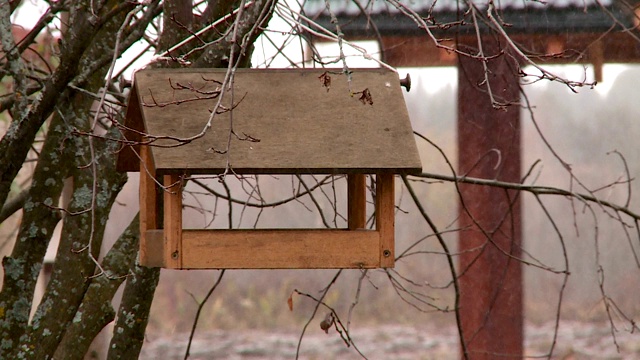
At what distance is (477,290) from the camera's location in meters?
2.34

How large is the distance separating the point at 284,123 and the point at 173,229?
0.22m

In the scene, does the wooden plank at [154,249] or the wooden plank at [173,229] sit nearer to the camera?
the wooden plank at [173,229]

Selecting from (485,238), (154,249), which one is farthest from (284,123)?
(485,238)

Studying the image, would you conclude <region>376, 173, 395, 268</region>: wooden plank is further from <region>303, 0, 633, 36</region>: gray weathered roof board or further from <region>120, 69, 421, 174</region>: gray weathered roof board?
<region>303, 0, 633, 36</region>: gray weathered roof board

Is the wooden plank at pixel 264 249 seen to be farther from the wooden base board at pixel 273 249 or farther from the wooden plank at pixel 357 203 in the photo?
the wooden plank at pixel 357 203

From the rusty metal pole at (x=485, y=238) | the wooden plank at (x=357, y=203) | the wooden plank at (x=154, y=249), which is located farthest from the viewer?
the rusty metal pole at (x=485, y=238)

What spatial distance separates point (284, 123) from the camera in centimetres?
113

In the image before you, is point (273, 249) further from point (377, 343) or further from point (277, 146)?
point (377, 343)

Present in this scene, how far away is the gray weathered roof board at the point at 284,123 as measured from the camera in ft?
3.49

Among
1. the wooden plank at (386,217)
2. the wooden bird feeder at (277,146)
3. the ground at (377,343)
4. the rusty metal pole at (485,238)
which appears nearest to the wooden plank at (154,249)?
the wooden bird feeder at (277,146)

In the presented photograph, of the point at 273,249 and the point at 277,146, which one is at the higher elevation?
the point at 277,146

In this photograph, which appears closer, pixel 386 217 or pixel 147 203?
pixel 386 217

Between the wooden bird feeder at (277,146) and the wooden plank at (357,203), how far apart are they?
0.20m

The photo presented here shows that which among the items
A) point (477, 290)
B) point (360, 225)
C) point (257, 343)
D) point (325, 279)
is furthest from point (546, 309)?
point (360, 225)
